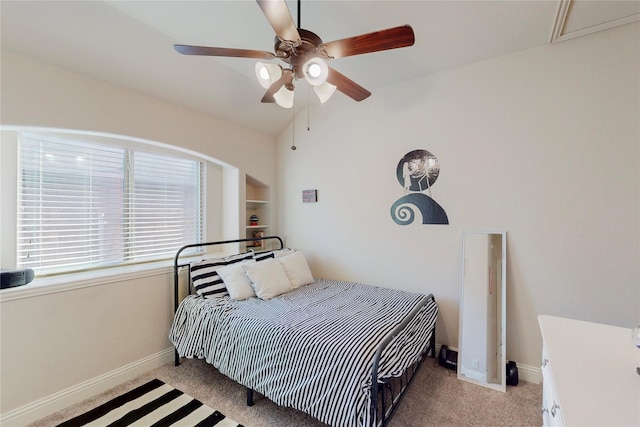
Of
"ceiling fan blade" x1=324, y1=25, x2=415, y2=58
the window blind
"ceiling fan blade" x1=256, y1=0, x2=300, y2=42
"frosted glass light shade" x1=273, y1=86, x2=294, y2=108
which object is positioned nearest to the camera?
"ceiling fan blade" x1=256, y1=0, x2=300, y2=42

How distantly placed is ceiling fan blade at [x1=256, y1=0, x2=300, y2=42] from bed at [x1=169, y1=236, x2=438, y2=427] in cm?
174

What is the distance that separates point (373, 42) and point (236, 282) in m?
2.17

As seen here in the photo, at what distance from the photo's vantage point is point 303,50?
1.47 meters

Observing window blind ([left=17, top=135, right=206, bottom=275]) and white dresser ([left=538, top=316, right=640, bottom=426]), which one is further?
window blind ([left=17, top=135, right=206, bottom=275])

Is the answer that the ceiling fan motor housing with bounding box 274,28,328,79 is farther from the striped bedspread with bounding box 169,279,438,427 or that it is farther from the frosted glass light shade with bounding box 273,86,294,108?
the striped bedspread with bounding box 169,279,438,427

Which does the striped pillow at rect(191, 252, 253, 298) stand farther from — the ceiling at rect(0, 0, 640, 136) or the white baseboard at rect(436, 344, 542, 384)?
the white baseboard at rect(436, 344, 542, 384)

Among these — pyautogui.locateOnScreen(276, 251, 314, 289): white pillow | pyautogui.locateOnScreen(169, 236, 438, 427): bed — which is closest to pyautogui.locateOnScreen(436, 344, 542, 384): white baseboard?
pyautogui.locateOnScreen(169, 236, 438, 427): bed

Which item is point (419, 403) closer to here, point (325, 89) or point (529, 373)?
point (529, 373)

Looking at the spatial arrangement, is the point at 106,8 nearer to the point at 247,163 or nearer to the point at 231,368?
the point at 247,163

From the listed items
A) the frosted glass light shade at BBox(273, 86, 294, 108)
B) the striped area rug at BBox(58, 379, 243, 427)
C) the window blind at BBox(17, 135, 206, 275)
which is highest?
the frosted glass light shade at BBox(273, 86, 294, 108)

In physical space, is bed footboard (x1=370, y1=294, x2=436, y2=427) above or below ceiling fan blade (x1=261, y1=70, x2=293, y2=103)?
below

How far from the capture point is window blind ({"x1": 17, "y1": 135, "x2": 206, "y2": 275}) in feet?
6.95

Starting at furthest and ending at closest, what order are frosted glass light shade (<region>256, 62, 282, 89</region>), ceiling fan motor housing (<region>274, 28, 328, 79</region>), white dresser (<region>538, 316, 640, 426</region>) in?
frosted glass light shade (<region>256, 62, 282, 89</region>) < ceiling fan motor housing (<region>274, 28, 328, 79</region>) < white dresser (<region>538, 316, 640, 426</region>)

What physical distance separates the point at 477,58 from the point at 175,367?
3.95 metres
